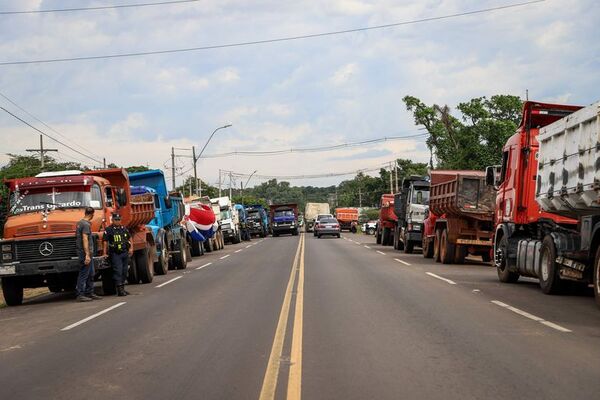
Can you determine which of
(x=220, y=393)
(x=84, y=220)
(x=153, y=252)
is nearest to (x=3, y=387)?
(x=220, y=393)

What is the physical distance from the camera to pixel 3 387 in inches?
281

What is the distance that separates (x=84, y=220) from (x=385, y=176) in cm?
10047

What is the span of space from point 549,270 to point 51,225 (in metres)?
10.4

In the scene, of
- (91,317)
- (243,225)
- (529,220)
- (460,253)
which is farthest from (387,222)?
(91,317)

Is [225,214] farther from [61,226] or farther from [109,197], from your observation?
[61,226]

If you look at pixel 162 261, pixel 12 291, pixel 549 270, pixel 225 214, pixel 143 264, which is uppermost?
pixel 225 214

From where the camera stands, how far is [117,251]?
625 inches

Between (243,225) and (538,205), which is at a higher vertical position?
(538,205)

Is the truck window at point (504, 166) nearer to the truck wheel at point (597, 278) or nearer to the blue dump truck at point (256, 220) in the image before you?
the truck wheel at point (597, 278)

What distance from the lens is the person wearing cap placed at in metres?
15.8

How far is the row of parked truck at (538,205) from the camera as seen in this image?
1227 centimetres

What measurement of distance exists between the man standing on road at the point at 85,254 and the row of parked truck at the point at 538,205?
9405 mm

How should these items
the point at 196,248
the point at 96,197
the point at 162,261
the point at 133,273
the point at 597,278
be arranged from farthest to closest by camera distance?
the point at 196,248 → the point at 162,261 → the point at 133,273 → the point at 96,197 → the point at 597,278

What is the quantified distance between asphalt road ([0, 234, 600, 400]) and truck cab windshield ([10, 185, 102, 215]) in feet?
6.99
